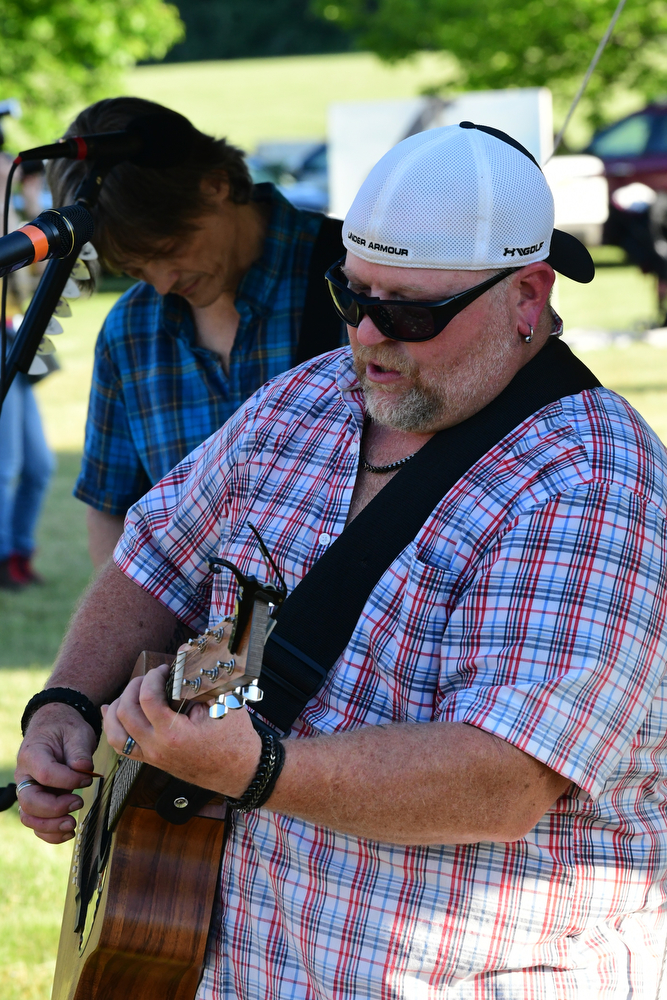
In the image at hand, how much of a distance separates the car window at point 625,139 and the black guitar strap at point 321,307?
50.9 ft

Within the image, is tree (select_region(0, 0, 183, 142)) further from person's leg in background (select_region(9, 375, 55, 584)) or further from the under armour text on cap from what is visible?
the under armour text on cap

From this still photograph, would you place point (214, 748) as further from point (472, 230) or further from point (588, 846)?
point (472, 230)

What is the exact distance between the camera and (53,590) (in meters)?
6.29

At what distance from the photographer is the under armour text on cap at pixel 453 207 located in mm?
1803

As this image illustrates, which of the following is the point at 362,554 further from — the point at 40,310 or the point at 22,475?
→ the point at 22,475

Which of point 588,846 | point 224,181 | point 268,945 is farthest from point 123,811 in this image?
point 224,181

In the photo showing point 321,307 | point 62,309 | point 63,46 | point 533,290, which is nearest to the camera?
point 533,290

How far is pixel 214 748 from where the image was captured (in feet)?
5.01

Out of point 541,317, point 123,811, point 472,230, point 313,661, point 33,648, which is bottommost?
point 33,648

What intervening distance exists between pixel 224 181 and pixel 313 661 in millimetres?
1560

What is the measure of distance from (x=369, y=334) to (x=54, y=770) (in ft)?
3.26

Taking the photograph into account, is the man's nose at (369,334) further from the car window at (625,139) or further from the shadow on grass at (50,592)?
the car window at (625,139)

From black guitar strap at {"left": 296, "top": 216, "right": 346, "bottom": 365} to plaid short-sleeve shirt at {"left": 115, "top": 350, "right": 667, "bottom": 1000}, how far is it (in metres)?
1.05

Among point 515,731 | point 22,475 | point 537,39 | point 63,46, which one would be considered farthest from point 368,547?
point 537,39
